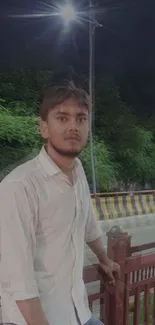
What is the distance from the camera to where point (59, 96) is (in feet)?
3.34

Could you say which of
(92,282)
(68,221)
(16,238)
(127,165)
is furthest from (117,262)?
(16,238)

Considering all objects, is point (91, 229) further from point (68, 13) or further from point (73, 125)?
point (68, 13)

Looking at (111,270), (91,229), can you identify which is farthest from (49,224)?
(111,270)

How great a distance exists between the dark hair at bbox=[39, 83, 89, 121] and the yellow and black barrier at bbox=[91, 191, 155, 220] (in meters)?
0.50

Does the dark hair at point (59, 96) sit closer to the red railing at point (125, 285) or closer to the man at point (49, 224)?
the man at point (49, 224)

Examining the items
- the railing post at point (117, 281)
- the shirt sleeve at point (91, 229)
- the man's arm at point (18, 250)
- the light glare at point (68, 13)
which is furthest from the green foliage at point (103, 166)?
the man's arm at point (18, 250)

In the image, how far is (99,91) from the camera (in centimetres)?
156

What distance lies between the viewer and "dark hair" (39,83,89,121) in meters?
1.02

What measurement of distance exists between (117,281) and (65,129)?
26.2 inches

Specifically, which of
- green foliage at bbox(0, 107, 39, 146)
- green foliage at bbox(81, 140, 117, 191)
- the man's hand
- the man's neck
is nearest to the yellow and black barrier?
green foliage at bbox(81, 140, 117, 191)

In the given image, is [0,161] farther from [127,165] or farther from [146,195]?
[146,195]

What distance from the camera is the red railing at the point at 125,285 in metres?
1.52

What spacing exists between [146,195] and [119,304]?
471 mm

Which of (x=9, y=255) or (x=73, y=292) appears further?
(x=73, y=292)
